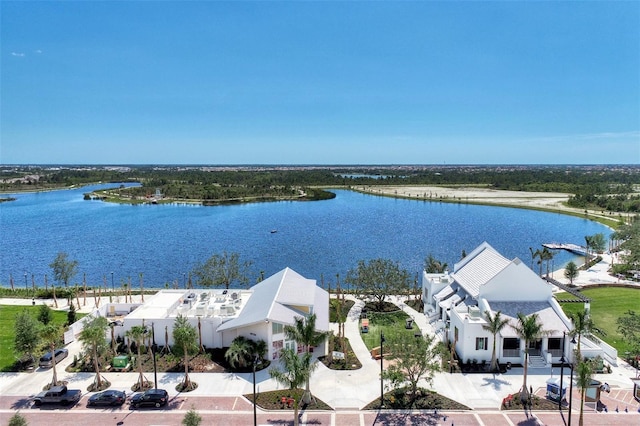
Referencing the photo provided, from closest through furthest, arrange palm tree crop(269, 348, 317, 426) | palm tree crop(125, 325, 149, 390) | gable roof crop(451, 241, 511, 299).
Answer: palm tree crop(269, 348, 317, 426) < palm tree crop(125, 325, 149, 390) < gable roof crop(451, 241, 511, 299)

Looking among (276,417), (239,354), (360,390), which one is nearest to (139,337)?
(239,354)

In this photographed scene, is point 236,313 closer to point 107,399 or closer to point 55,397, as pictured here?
point 107,399

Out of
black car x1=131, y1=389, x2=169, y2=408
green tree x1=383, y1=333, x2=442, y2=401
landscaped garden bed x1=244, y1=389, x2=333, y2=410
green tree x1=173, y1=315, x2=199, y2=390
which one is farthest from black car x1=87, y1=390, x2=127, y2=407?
green tree x1=383, y1=333, x2=442, y2=401

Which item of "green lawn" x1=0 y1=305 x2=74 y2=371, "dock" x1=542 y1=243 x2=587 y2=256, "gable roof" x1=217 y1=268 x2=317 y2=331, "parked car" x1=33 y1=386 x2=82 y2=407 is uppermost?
"gable roof" x1=217 y1=268 x2=317 y2=331

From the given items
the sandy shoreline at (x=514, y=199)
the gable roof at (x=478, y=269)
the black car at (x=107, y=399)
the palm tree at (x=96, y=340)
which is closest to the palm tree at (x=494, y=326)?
the gable roof at (x=478, y=269)

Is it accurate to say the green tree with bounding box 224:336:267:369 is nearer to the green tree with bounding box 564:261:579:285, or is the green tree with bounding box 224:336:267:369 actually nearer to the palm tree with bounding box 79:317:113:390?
the palm tree with bounding box 79:317:113:390

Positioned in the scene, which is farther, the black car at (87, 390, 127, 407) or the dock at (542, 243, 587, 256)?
the dock at (542, 243, 587, 256)
